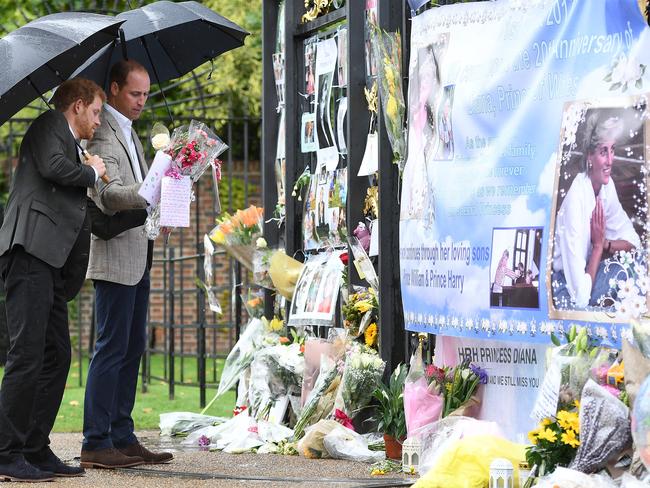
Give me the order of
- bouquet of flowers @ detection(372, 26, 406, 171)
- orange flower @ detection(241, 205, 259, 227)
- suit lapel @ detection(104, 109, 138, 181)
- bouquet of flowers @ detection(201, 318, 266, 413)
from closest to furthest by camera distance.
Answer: suit lapel @ detection(104, 109, 138, 181), bouquet of flowers @ detection(372, 26, 406, 171), bouquet of flowers @ detection(201, 318, 266, 413), orange flower @ detection(241, 205, 259, 227)

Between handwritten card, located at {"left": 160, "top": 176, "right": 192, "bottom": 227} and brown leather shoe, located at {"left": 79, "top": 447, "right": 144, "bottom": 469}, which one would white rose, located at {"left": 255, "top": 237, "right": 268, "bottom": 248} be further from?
brown leather shoe, located at {"left": 79, "top": 447, "right": 144, "bottom": 469}

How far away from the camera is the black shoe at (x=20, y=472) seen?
208 inches

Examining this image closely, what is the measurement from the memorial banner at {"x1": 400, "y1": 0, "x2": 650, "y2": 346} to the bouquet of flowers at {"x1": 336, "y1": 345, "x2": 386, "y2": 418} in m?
0.37

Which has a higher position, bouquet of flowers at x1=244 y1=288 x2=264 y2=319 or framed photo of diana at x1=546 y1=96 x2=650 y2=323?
framed photo of diana at x1=546 y1=96 x2=650 y2=323

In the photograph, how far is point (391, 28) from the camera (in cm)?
645

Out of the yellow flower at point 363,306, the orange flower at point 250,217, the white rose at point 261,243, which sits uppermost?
the orange flower at point 250,217

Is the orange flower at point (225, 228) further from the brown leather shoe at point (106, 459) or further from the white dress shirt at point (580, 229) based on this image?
the white dress shirt at point (580, 229)

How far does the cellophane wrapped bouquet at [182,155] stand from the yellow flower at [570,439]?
242 cm

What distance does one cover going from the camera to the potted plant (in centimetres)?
588

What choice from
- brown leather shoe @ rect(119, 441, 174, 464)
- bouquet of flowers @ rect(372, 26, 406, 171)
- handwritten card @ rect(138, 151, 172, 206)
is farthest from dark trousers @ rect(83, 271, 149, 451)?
bouquet of flowers @ rect(372, 26, 406, 171)

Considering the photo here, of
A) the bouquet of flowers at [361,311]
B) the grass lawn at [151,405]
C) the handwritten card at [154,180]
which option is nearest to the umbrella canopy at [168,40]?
the handwritten card at [154,180]

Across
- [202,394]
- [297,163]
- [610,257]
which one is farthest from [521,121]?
[202,394]

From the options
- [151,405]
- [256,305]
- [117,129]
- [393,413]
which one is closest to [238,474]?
[393,413]

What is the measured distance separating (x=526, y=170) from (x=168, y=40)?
2509mm
